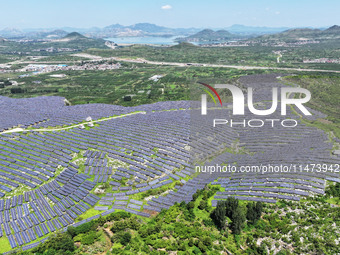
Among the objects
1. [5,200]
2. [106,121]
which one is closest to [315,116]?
[106,121]

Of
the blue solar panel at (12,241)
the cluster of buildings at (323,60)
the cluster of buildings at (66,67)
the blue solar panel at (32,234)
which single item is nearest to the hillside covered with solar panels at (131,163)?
the blue solar panel at (12,241)

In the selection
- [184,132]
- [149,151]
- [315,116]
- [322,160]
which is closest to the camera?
[322,160]

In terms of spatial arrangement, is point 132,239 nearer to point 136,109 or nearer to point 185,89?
point 136,109

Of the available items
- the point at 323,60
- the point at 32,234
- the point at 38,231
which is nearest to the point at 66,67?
the point at 38,231

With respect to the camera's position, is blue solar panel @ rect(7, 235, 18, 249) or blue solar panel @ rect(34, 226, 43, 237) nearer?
blue solar panel @ rect(7, 235, 18, 249)

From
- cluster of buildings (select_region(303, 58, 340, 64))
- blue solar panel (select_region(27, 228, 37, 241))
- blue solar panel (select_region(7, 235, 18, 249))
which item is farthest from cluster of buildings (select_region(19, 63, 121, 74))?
blue solar panel (select_region(7, 235, 18, 249))

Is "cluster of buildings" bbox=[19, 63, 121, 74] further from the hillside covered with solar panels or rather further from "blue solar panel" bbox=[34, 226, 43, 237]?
"blue solar panel" bbox=[34, 226, 43, 237]

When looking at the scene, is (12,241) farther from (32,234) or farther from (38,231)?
(38,231)

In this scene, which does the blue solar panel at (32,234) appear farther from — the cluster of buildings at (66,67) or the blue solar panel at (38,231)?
the cluster of buildings at (66,67)

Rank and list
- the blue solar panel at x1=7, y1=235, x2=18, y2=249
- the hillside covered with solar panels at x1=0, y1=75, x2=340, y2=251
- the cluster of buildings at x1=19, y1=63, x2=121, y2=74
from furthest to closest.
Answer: the cluster of buildings at x1=19, y1=63, x2=121, y2=74 < the hillside covered with solar panels at x1=0, y1=75, x2=340, y2=251 < the blue solar panel at x1=7, y1=235, x2=18, y2=249
